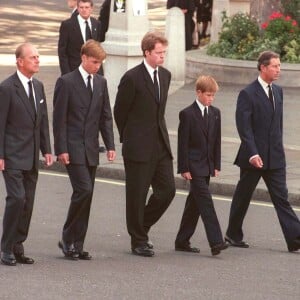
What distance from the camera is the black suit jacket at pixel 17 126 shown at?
1089 centimetres

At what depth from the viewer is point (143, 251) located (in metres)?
11.5

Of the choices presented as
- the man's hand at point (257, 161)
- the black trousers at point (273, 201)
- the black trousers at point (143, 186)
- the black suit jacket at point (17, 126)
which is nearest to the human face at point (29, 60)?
the black suit jacket at point (17, 126)

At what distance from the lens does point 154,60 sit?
1146 centimetres

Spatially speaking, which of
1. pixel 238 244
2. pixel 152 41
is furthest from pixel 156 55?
pixel 238 244

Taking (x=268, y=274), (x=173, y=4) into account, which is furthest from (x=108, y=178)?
(x=173, y=4)

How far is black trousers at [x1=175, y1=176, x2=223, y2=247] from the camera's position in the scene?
11.5 metres

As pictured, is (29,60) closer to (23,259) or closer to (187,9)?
(23,259)

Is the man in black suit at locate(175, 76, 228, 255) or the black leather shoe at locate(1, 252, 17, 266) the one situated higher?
the man in black suit at locate(175, 76, 228, 255)

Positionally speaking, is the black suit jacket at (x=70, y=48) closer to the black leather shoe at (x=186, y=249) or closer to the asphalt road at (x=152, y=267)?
the asphalt road at (x=152, y=267)

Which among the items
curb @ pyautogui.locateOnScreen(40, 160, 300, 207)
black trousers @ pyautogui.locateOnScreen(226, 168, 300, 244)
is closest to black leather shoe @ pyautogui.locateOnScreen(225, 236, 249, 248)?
black trousers @ pyautogui.locateOnScreen(226, 168, 300, 244)

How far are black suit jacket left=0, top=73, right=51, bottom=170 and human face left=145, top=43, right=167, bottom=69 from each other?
3.39 feet

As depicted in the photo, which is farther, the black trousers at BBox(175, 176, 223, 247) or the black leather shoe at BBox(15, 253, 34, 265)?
the black trousers at BBox(175, 176, 223, 247)

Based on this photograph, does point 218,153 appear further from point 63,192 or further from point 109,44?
point 109,44

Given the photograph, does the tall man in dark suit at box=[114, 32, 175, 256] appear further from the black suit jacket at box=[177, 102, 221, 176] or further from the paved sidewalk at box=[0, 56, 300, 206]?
the paved sidewalk at box=[0, 56, 300, 206]
